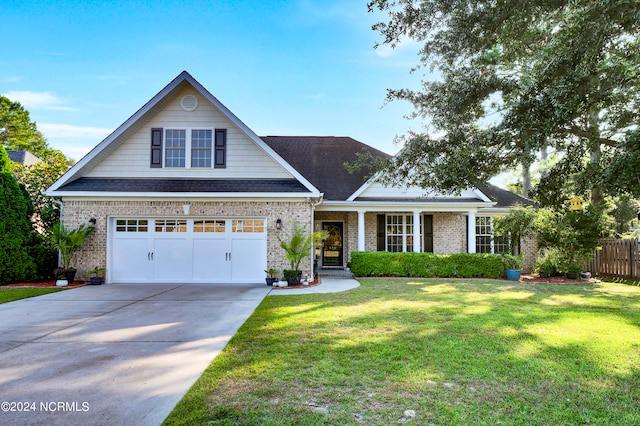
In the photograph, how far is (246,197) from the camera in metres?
11.9

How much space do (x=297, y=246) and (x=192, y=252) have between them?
3697 mm

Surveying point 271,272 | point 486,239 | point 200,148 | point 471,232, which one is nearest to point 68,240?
point 200,148

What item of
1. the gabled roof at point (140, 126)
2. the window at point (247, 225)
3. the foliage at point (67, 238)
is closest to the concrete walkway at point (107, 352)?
the foliage at point (67, 238)

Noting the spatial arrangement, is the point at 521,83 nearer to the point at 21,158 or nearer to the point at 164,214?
the point at 164,214

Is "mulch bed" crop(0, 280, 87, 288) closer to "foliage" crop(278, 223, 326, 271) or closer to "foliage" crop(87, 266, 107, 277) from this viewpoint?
"foliage" crop(87, 266, 107, 277)

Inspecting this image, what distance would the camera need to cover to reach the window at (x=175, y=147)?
492 inches

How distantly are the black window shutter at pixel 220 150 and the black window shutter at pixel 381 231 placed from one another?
7574 millimetres

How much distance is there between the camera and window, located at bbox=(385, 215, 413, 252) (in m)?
16.3

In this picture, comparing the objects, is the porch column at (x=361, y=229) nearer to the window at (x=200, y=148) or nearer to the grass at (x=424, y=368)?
the window at (x=200, y=148)

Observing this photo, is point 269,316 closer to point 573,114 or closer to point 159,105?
point 573,114

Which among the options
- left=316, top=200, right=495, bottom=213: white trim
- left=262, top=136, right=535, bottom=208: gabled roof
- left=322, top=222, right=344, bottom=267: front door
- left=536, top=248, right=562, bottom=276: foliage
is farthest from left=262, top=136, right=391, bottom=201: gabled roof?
left=536, top=248, right=562, bottom=276: foliage

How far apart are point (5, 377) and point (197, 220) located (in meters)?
8.37

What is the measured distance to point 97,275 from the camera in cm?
1184

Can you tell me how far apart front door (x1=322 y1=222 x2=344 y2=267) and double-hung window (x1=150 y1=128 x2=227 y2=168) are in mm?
6175
